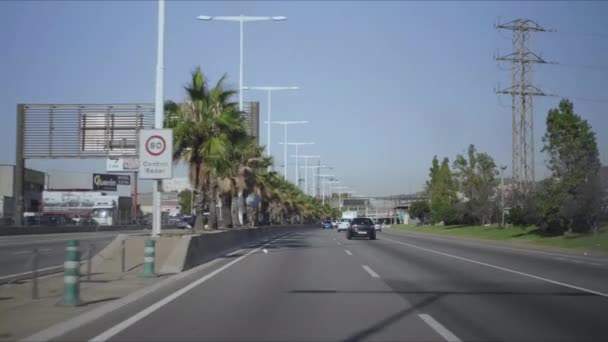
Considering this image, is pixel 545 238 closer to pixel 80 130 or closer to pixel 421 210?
pixel 80 130

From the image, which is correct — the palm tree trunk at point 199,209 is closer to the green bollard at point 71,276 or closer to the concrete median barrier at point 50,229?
the green bollard at point 71,276

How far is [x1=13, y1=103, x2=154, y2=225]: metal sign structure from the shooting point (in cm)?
4581

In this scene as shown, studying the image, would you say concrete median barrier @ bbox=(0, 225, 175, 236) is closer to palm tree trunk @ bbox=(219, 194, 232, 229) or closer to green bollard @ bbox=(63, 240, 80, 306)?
palm tree trunk @ bbox=(219, 194, 232, 229)

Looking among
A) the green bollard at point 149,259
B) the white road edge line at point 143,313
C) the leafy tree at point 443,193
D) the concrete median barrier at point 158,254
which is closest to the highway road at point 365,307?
the white road edge line at point 143,313

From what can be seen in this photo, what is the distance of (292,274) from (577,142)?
28301mm

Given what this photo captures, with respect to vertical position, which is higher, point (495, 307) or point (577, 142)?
point (577, 142)

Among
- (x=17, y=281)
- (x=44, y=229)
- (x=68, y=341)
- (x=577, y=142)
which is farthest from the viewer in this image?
(x=44, y=229)

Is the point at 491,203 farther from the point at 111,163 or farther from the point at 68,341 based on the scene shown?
the point at 68,341

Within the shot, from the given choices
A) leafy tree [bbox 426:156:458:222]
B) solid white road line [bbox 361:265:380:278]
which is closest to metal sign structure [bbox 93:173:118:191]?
leafy tree [bbox 426:156:458:222]

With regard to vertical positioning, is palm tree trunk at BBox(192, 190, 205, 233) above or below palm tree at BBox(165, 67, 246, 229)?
below

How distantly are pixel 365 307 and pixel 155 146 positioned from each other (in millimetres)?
10781

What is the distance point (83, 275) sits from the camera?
17.3 m

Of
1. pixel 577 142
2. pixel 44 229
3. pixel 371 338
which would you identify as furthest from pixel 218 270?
pixel 44 229

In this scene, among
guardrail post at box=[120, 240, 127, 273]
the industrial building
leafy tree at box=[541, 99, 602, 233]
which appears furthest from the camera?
the industrial building
